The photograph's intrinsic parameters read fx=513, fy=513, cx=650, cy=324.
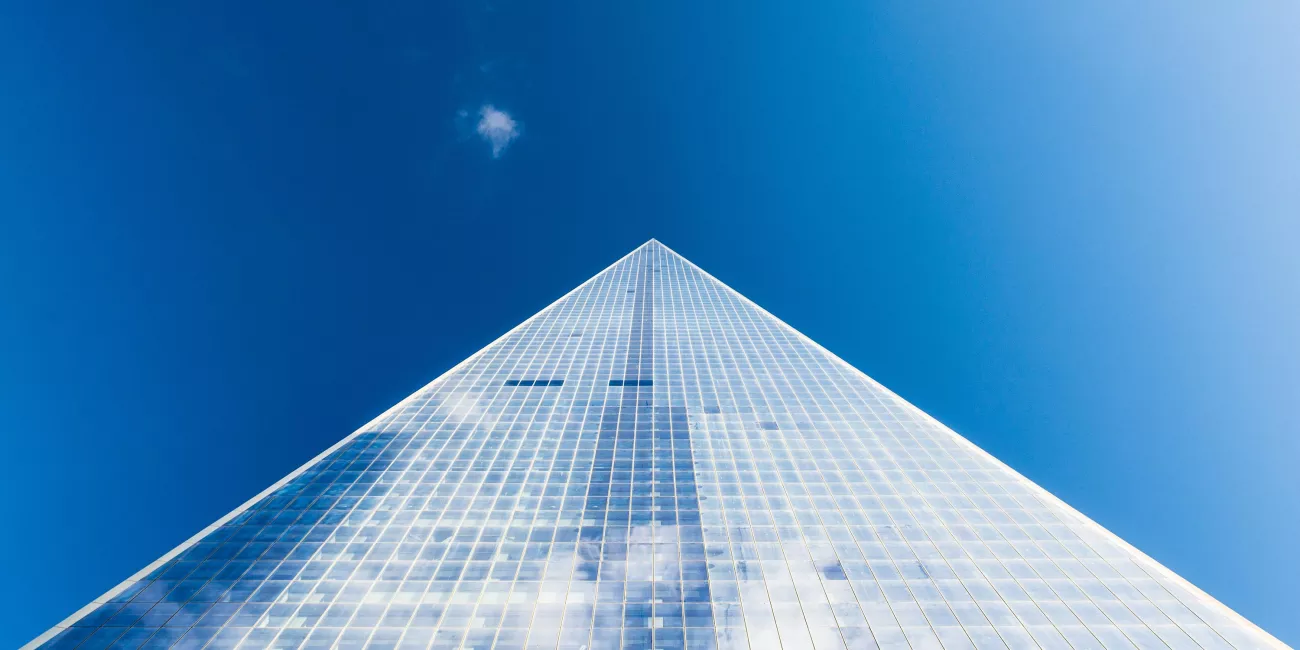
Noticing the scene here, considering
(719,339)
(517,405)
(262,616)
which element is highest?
(719,339)

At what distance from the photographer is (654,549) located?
4572cm

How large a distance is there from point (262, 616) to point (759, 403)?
5905cm

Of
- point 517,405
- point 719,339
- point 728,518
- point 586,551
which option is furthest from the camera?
point 719,339

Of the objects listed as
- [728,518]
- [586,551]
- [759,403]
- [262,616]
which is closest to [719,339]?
[759,403]

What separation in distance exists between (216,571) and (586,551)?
30720 millimetres

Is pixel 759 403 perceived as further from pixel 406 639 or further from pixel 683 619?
pixel 406 639

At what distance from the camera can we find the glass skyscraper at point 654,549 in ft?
125

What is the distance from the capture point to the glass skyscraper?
38156 millimetres

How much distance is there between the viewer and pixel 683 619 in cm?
3891

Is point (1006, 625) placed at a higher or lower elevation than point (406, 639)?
higher

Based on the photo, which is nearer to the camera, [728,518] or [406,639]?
[406,639]

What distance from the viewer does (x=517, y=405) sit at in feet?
240

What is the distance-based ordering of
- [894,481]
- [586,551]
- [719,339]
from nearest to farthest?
[586,551] < [894,481] < [719,339]

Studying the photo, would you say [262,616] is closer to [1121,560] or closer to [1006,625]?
[1006,625]
